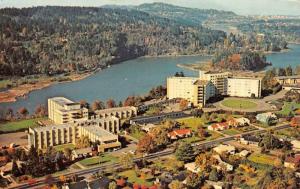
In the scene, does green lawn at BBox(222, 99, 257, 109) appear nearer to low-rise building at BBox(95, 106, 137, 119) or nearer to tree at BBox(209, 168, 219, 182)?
low-rise building at BBox(95, 106, 137, 119)

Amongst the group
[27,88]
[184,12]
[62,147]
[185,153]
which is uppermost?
[184,12]

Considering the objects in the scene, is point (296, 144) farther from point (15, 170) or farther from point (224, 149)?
point (15, 170)

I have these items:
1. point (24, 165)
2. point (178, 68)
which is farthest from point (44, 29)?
point (24, 165)

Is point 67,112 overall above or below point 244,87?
above

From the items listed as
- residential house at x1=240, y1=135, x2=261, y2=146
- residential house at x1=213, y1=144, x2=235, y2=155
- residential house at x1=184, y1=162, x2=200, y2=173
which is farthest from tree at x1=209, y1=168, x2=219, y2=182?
residential house at x1=240, y1=135, x2=261, y2=146

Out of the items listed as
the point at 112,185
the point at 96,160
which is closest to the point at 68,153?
the point at 96,160
